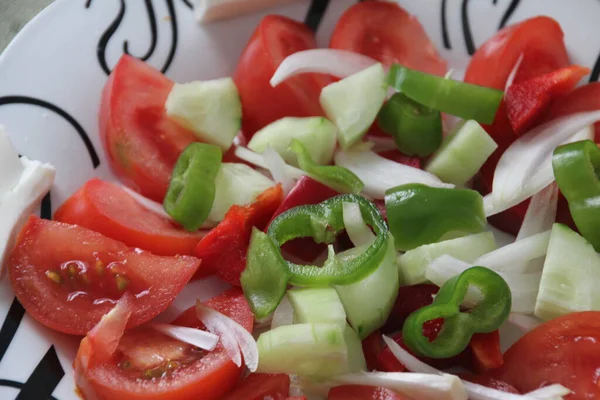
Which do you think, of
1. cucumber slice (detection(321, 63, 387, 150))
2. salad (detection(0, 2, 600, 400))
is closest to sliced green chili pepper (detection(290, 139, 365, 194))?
salad (detection(0, 2, 600, 400))

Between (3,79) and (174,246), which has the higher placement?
(3,79)

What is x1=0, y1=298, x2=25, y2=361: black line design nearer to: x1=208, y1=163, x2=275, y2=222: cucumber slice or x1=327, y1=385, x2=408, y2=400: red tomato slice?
x1=208, y1=163, x2=275, y2=222: cucumber slice

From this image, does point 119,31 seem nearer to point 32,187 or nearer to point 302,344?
point 32,187

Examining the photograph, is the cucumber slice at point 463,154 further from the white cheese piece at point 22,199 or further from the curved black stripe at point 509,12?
the white cheese piece at point 22,199

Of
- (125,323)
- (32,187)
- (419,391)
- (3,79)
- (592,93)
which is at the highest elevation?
(3,79)

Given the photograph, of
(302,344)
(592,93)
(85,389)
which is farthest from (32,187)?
(592,93)

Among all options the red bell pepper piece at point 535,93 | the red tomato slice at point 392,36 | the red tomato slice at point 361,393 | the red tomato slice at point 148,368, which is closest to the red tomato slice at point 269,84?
the red tomato slice at point 392,36

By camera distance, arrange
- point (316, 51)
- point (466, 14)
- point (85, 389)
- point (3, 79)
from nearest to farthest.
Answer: point (85, 389) < point (3, 79) < point (316, 51) < point (466, 14)

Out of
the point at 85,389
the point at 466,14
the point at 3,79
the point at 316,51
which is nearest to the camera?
the point at 85,389
